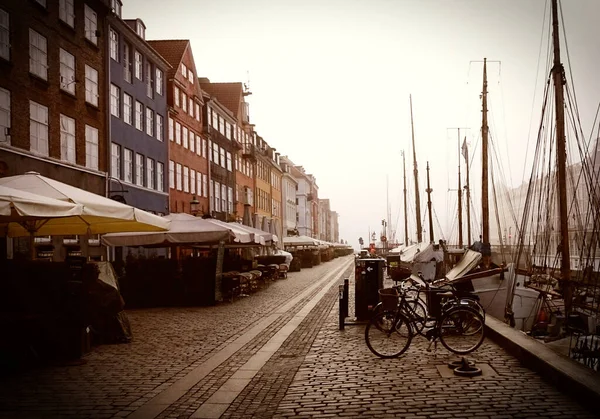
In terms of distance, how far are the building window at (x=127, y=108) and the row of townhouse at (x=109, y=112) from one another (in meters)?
0.05

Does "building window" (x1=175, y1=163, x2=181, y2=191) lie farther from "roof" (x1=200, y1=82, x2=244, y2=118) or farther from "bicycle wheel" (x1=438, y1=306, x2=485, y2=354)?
"bicycle wheel" (x1=438, y1=306, x2=485, y2=354)

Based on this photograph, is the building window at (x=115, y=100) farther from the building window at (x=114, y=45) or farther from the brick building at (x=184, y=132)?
the brick building at (x=184, y=132)

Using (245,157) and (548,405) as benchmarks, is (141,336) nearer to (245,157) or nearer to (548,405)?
(548,405)

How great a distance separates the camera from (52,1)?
1032 inches

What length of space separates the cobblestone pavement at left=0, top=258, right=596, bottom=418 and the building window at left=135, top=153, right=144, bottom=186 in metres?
Answer: 24.0

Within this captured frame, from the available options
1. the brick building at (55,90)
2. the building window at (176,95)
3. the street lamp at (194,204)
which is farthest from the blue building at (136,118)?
the street lamp at (194,204)

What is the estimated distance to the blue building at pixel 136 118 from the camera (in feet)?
108

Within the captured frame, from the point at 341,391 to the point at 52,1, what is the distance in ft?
77.4

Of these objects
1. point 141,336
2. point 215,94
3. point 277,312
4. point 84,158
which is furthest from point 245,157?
point 141,336

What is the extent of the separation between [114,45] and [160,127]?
780 cm

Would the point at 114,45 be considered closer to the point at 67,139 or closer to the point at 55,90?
the point at 55,90

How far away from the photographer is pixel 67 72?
27703 millimetres

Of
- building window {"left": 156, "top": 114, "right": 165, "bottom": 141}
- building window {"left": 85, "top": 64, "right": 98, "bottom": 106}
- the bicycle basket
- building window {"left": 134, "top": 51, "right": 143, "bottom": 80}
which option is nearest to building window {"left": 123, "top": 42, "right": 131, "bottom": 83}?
building window {"left": 134, "top": 51, "right": 143, "bottom": 80}

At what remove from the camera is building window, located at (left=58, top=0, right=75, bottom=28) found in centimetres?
2702
